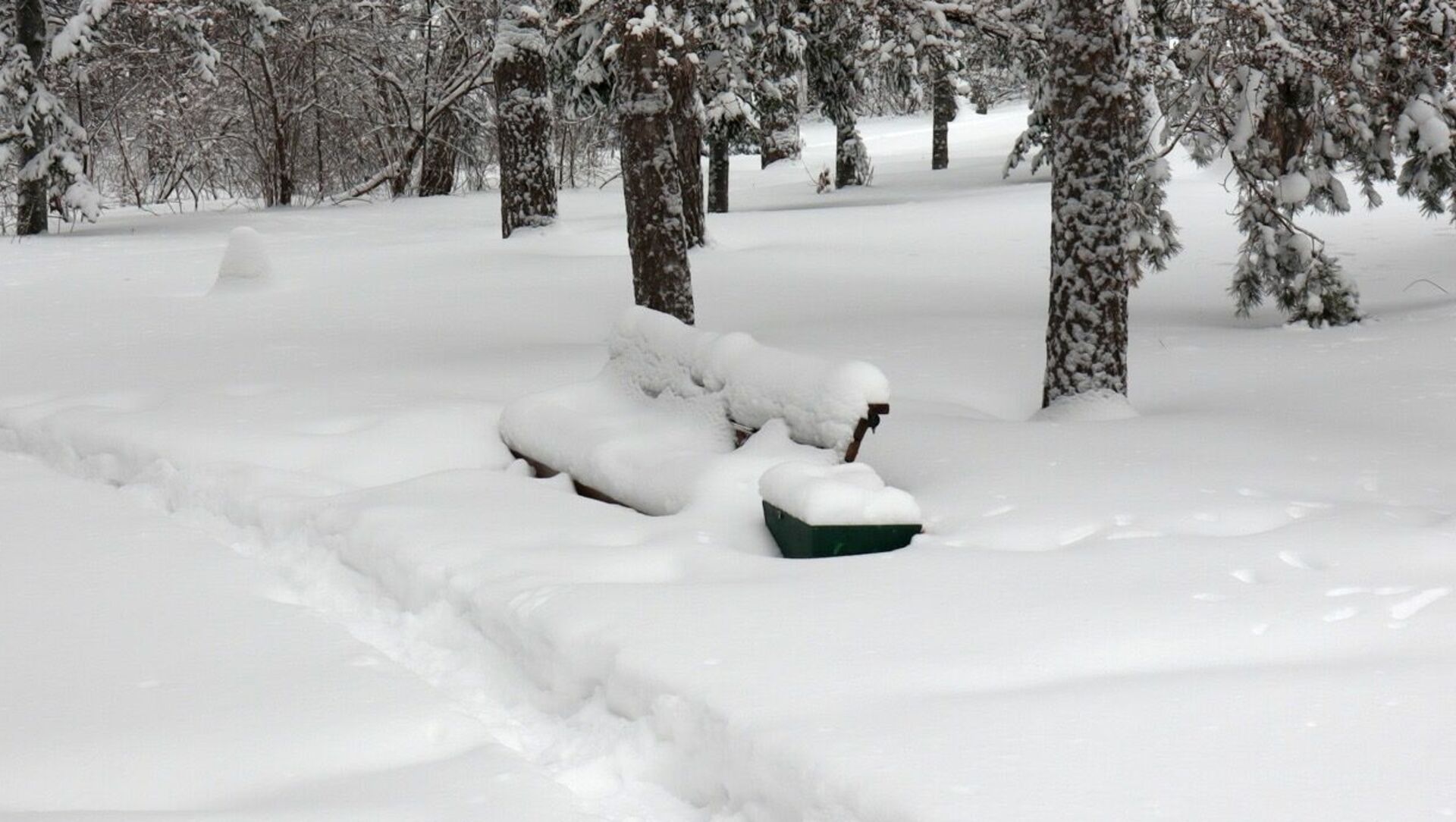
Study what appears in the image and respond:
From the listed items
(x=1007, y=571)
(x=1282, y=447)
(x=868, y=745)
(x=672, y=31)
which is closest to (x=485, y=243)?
(x=672, y=31)

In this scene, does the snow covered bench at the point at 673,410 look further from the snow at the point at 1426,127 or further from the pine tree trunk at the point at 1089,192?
the snow at the point at 1426,127

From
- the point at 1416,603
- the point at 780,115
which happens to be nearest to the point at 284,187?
the point at 780,115

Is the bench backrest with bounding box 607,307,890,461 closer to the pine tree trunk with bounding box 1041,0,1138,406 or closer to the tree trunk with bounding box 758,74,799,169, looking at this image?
the pine tree trunk with bounding box 1041,0,1138,406

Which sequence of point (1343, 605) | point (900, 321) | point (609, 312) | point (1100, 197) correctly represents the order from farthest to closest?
1. point (609, 312)
2. point (900, 321)
3. point (1100, 197)
4. point (1343, 605)

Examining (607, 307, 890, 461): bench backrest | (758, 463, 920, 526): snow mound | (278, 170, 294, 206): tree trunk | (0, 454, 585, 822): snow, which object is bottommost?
(0, 454, 585, 822): snow

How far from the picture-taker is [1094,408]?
8.27 metres

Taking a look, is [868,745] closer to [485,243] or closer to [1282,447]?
[1282,447]

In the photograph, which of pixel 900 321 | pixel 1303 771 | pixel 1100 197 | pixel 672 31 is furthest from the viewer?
pixel 900 321

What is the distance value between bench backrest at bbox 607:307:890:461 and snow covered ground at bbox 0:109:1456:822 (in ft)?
1.15

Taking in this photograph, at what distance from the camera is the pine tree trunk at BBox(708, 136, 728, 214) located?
22000mm

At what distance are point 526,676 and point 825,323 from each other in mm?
7666

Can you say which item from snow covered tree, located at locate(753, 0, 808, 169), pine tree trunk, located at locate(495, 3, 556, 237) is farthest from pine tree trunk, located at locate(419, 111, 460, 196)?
pine tree trunk, located at locate(495, 3, 556, 237)

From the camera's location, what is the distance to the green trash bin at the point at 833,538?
562 centimetres

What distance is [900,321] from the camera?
1219 centimetres
